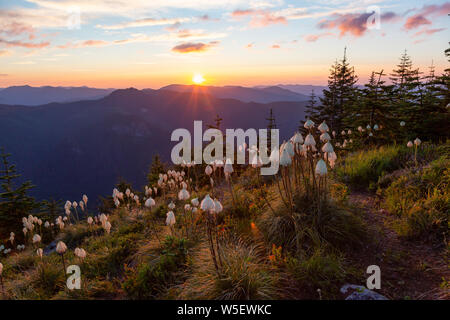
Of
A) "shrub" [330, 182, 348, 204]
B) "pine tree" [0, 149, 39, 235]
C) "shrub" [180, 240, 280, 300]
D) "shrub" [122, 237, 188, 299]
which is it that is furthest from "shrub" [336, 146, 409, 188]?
"pine tree" [0, 149, 39, 235]

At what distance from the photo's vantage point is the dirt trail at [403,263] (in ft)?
12.3

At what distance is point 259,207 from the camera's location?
6.38 metres

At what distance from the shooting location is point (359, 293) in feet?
11.4

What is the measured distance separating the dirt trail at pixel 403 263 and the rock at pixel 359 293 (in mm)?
479

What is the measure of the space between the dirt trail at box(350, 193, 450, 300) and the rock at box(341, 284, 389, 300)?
0.48 meters

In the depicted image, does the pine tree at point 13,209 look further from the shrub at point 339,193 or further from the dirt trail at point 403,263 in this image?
the dirt trail at point 403,263

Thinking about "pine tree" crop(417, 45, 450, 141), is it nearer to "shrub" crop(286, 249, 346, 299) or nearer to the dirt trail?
the dirt trail

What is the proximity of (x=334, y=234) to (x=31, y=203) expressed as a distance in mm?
22930

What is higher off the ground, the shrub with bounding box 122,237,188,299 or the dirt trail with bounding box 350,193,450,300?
the dirt trail with bounding box 350,193,450,300

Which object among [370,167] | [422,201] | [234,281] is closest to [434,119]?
[370,167]

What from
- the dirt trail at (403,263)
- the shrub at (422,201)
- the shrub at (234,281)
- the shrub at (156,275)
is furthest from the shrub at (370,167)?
the shrub at (156,275)

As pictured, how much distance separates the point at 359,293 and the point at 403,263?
1520mm

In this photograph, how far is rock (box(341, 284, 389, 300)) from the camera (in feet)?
11.0
